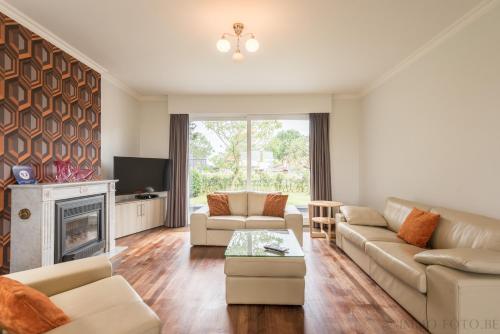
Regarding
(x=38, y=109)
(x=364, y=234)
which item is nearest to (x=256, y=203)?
(x=364, y=234)

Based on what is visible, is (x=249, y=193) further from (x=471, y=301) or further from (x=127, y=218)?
(x=471, y=301)

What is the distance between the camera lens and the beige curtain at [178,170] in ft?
18.2

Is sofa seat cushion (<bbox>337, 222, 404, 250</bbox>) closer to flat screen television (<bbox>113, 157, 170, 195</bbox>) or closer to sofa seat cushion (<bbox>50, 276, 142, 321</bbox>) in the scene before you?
sofa seat cushion (<bbox>50, 276, 142, 321</bbox>)

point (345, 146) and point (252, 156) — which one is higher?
point (345, 146)

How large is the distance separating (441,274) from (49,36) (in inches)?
182

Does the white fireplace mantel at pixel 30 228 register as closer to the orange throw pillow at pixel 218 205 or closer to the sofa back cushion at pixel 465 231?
the orange throw pillow at pixel 218 205

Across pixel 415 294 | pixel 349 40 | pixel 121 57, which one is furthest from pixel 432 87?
pixel 121 57

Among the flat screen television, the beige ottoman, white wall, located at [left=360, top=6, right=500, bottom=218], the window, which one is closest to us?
the beige ottoman

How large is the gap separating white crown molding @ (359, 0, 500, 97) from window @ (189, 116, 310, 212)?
6.38 feet

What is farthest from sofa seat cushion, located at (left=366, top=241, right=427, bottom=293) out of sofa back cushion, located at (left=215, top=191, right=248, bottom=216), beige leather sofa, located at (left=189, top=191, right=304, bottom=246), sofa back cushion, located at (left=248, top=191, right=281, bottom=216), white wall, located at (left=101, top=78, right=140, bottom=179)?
white wall, located at (left=101, top=78, right=140, bottom=179)

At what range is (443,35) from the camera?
9.96 ft

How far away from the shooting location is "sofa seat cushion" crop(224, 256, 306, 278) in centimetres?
237

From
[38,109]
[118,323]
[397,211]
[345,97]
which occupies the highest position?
[345,97]

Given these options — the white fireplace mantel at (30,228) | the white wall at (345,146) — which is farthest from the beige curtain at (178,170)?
the white wall at (345,146)
